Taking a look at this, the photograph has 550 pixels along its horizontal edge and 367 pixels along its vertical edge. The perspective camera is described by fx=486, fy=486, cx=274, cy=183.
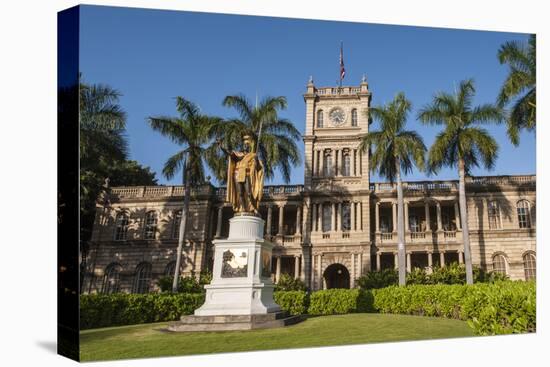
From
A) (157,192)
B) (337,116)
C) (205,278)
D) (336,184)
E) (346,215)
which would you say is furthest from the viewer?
(337,116)

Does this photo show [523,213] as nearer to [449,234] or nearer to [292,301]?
[449,234]

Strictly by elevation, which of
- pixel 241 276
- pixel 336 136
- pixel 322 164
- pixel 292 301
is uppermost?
pixel 336 136

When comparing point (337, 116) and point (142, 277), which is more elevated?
point (337, 116)

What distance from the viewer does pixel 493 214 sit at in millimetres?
28938

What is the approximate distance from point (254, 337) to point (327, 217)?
2079cm

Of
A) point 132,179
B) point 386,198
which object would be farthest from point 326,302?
point 132,179

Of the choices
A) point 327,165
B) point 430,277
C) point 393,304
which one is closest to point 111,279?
point 327,165

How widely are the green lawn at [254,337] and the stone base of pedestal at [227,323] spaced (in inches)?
12.7

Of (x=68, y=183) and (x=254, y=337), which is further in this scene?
(x=254, y=337)

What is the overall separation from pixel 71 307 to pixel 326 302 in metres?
12.7

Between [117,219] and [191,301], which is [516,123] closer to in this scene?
[191,301]

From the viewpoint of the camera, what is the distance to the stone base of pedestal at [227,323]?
11.0 m

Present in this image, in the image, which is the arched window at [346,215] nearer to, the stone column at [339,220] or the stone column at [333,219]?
the stone column at [339,220]

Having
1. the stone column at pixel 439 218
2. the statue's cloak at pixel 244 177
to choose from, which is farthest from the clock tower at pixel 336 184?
the statue's cloak at pixel 244 177
